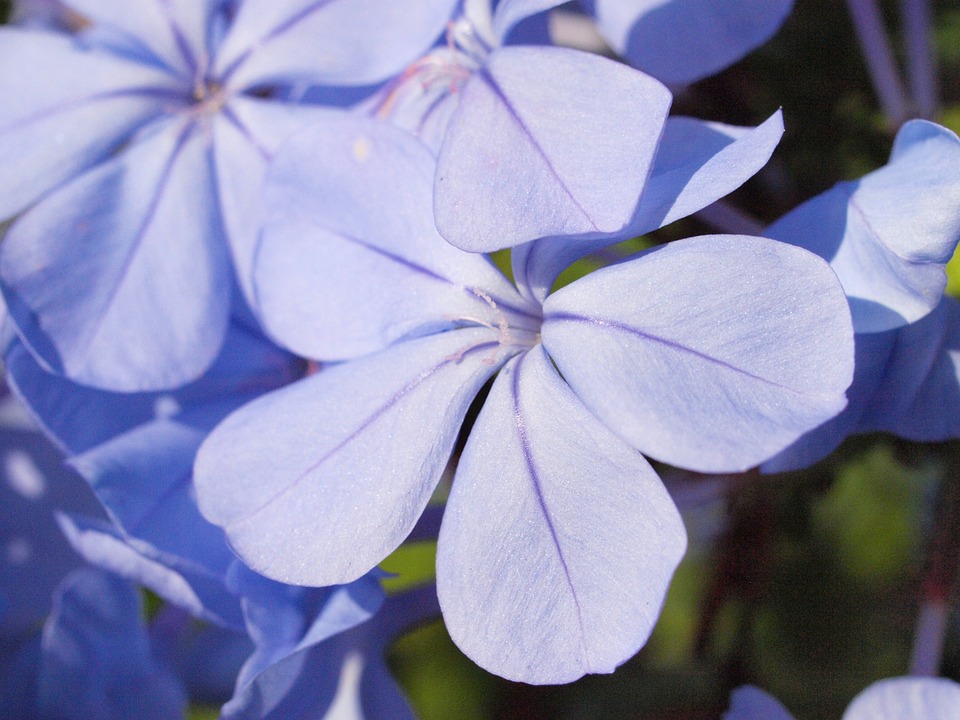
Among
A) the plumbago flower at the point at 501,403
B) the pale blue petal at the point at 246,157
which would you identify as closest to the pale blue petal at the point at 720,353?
the plumbago flower at the point at 501,403

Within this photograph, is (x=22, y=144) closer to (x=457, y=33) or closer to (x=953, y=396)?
(x=457, y=33)

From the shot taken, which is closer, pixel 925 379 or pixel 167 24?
pixel 925 379

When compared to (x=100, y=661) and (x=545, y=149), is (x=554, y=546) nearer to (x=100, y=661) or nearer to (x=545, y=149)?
(x=545, y=149)

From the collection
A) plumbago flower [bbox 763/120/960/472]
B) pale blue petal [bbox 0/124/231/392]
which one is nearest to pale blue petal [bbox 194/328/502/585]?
Answer: pale blue petal [bbox 0/124/231/392]

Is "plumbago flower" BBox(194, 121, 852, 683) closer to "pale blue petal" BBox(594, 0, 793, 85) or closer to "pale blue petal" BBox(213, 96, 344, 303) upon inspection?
"pale blue petal" BBox(213, 96, 344, 303)

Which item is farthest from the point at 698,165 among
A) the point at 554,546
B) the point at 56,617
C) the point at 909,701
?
the point at 56,617
